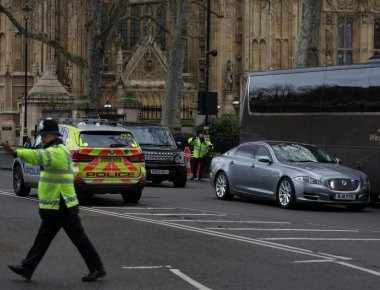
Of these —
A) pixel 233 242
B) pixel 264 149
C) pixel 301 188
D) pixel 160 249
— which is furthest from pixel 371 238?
pixel 264 149

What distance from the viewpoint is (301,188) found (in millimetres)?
18609

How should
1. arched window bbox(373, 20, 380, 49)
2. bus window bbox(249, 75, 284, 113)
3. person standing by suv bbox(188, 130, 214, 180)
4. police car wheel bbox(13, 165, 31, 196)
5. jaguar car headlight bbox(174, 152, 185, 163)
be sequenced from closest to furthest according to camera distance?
police car wheel bbox(13, 165, 31, 196) < bus window bbox(249, 75, 284, 113) < jaguar car headlight bbox(174, 152, 185, 163) < person standing by suv bbox(188, 130, 214, 180) < arched window bbox(373, 20, 380, 49)

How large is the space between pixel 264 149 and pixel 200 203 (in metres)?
1.91

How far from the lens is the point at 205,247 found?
12102 mm

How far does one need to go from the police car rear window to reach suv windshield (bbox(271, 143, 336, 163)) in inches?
134

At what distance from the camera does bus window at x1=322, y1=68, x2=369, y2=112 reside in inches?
829

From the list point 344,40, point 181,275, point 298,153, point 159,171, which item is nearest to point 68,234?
point 181,275

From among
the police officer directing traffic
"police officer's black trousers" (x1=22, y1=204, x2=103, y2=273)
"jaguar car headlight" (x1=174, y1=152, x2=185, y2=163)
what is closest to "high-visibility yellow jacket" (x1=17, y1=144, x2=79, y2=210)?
the police officer directing traffic

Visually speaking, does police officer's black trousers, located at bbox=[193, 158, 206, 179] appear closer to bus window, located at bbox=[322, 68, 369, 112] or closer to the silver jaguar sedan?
the silver jaguar sedan

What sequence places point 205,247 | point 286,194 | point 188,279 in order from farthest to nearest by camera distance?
1. point 286,194
2. point 205,247
3. point 188,279

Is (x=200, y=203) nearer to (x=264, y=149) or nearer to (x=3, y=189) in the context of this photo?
(x=264, y=149)

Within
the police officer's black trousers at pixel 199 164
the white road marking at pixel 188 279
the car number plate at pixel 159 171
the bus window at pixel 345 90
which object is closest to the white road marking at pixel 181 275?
the white road marking at pixel 188 279

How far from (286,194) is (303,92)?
4645 mm

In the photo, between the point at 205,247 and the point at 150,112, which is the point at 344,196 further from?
the point at 150,112
